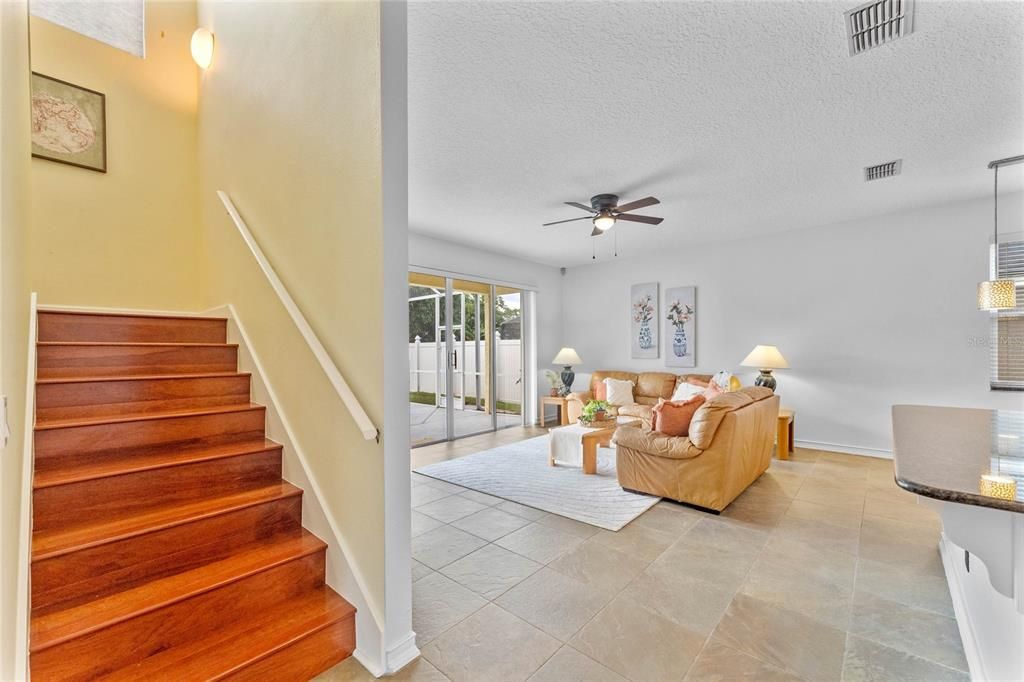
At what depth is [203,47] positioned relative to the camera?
340cm

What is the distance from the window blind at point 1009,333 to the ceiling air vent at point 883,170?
177 centimetres

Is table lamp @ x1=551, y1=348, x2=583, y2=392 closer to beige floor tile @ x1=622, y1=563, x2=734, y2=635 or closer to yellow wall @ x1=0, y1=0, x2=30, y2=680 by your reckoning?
beige floor tile @ x1=622, y1=563, x2=734, y2=635

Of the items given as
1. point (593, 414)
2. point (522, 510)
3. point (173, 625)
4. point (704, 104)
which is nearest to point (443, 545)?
point (522, 510)

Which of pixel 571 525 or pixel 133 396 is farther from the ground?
pixel 133 396

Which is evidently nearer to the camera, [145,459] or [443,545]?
[145,459]

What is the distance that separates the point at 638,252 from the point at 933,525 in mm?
4408

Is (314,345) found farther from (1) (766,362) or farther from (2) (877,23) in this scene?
(1) (766,362)

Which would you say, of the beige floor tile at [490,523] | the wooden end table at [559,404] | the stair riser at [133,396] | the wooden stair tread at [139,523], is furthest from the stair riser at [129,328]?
the wooden end table at [559,404]

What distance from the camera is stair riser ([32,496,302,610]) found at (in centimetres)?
153

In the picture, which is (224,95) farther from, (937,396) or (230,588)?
(937,396)

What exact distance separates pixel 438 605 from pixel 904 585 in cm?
234

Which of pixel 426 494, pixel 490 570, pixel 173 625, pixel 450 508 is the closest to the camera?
pixel 173 625

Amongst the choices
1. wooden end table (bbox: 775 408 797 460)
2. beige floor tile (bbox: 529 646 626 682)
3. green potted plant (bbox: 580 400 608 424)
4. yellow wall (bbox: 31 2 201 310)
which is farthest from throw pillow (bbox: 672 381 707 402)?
yellow wall (bbox: 31 2 201 310)

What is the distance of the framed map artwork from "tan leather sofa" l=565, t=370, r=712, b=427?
17.4ft
